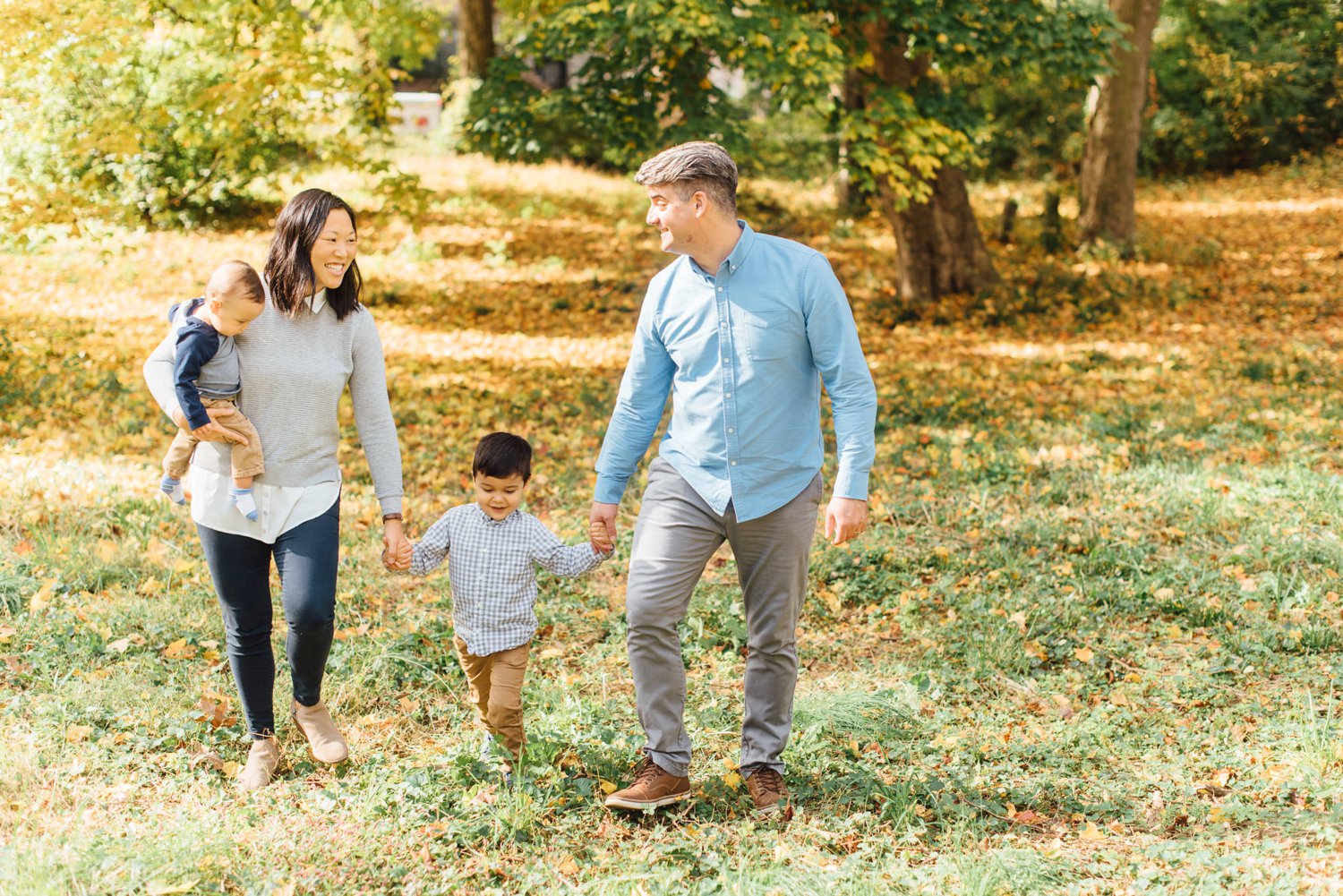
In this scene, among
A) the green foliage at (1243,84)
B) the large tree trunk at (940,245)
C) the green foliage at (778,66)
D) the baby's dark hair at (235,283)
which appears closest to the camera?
the baby's dark hair at (235,283)

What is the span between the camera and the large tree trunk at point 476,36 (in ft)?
57.2

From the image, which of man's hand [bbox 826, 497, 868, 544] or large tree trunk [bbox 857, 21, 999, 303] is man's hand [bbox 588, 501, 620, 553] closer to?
man's hand [bbox 826, 497, 868, 544]

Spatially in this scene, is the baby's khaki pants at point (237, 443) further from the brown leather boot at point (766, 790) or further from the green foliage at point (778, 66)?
the green foliage at point (778, 66)

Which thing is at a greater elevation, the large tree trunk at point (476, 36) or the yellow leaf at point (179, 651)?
the large tree trunk at point (476, 36)

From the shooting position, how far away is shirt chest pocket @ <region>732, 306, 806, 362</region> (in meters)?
3.57

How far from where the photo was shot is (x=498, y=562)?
374 cm

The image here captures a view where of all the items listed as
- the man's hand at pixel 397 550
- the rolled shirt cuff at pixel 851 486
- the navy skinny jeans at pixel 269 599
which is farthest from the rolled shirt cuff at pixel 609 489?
the navy skinny jeans at pixel 269 599

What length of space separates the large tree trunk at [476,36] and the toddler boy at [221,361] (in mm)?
15006

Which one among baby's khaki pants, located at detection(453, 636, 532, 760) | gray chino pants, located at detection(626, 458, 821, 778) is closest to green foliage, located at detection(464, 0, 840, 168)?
gray chino pants, located at detection(626, 458, 821, 778)

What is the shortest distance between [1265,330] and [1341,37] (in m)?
12.4

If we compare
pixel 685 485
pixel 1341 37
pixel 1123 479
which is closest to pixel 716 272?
pixel 685 485

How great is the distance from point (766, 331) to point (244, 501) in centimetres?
171

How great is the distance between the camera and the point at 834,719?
A: 4.41 m

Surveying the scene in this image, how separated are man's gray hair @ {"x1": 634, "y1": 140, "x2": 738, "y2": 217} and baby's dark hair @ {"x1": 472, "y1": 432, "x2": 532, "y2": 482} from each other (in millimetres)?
929
